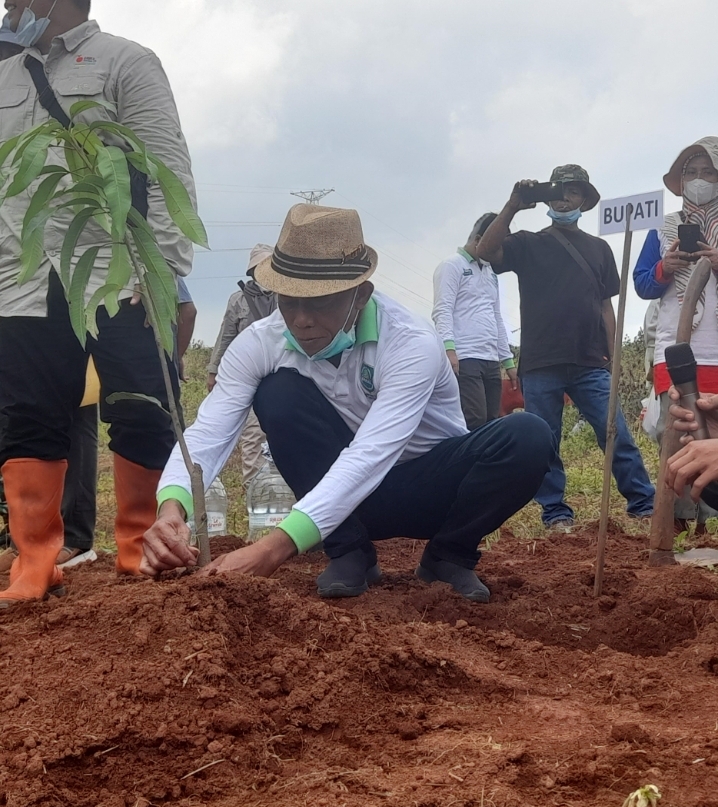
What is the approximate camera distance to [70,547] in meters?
4.00

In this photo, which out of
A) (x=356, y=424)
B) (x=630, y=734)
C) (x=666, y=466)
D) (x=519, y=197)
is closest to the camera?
(x=630, y=734)

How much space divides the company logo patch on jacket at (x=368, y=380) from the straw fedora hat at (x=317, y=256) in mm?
312

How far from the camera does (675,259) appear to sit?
4.05 m

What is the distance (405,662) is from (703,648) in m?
0.77

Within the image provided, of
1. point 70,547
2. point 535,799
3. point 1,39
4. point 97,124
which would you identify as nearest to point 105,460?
point 70,547

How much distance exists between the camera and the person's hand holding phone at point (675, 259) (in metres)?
4.03

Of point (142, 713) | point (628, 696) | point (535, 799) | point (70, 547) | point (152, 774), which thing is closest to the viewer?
point (535, 799)

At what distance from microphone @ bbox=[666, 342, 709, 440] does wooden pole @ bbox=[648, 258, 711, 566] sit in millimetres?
217

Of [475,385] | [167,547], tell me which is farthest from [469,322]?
[167,547]

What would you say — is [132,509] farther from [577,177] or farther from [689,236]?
[577,177]

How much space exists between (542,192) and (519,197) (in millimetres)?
156

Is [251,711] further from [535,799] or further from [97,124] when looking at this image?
[97,124]

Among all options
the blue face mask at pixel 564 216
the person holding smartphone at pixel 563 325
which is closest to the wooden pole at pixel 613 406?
the person holding smartphone at pixel 563 325

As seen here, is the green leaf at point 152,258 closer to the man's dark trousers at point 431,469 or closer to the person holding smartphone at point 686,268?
the man's dark trousers at point 431,469
